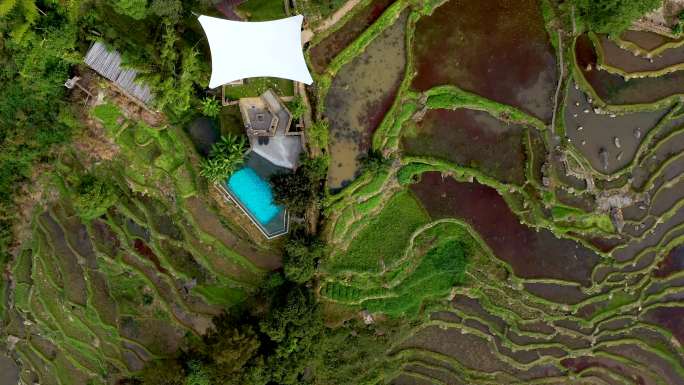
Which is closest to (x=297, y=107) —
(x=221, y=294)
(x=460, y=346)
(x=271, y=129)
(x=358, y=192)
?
(x=271, y=129)

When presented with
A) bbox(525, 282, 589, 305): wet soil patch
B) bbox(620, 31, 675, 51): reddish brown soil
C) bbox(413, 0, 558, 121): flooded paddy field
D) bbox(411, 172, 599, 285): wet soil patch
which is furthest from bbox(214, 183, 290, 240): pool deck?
bbox(620, 31, 675, 51): reddish brown soil

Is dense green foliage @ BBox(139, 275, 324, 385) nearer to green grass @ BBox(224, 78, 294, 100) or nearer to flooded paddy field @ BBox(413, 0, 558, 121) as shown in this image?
green grass @ BBox(224, 78, 294, 100)

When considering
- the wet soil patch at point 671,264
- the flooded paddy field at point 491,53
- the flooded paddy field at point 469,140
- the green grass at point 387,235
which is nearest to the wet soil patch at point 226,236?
the green grass at point 387,235

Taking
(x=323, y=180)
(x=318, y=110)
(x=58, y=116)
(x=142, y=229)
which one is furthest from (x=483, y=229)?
(x=58, y=116)

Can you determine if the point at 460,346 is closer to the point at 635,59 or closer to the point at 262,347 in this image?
the point at 262,347

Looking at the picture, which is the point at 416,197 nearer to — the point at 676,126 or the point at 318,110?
the point at 318,110
